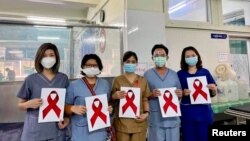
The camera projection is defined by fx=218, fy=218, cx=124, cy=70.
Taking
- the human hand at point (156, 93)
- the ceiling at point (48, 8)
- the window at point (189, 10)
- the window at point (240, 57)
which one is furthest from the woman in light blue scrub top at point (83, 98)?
the window at point (240, 57)

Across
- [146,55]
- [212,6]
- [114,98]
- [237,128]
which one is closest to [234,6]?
[212,6]

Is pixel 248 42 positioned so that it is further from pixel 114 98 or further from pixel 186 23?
pixel 114 98

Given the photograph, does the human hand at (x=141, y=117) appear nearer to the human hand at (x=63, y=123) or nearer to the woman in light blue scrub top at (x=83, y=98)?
the woman in light blue scrub top at (x=83, y=98)

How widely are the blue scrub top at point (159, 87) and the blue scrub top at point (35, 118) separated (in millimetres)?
783

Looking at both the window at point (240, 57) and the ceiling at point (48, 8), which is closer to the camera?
the window at point (240, 57)

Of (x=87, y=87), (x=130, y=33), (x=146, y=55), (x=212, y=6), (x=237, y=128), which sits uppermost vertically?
(x=212, y=6)

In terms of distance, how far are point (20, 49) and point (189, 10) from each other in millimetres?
2602

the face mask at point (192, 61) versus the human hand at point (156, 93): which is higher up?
the face mask at point (192, 61)

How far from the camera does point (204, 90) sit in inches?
78.4

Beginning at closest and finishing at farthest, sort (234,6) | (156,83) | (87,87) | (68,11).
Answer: (87,87)
(156,83)
(234,6)
(68,11)

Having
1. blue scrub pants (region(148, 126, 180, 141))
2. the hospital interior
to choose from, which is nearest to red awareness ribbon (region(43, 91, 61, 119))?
the hospital interior

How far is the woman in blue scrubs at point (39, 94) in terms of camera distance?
1515 millimetres

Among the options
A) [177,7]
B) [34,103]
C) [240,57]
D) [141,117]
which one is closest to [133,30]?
[177,7]

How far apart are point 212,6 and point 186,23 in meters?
0.66
